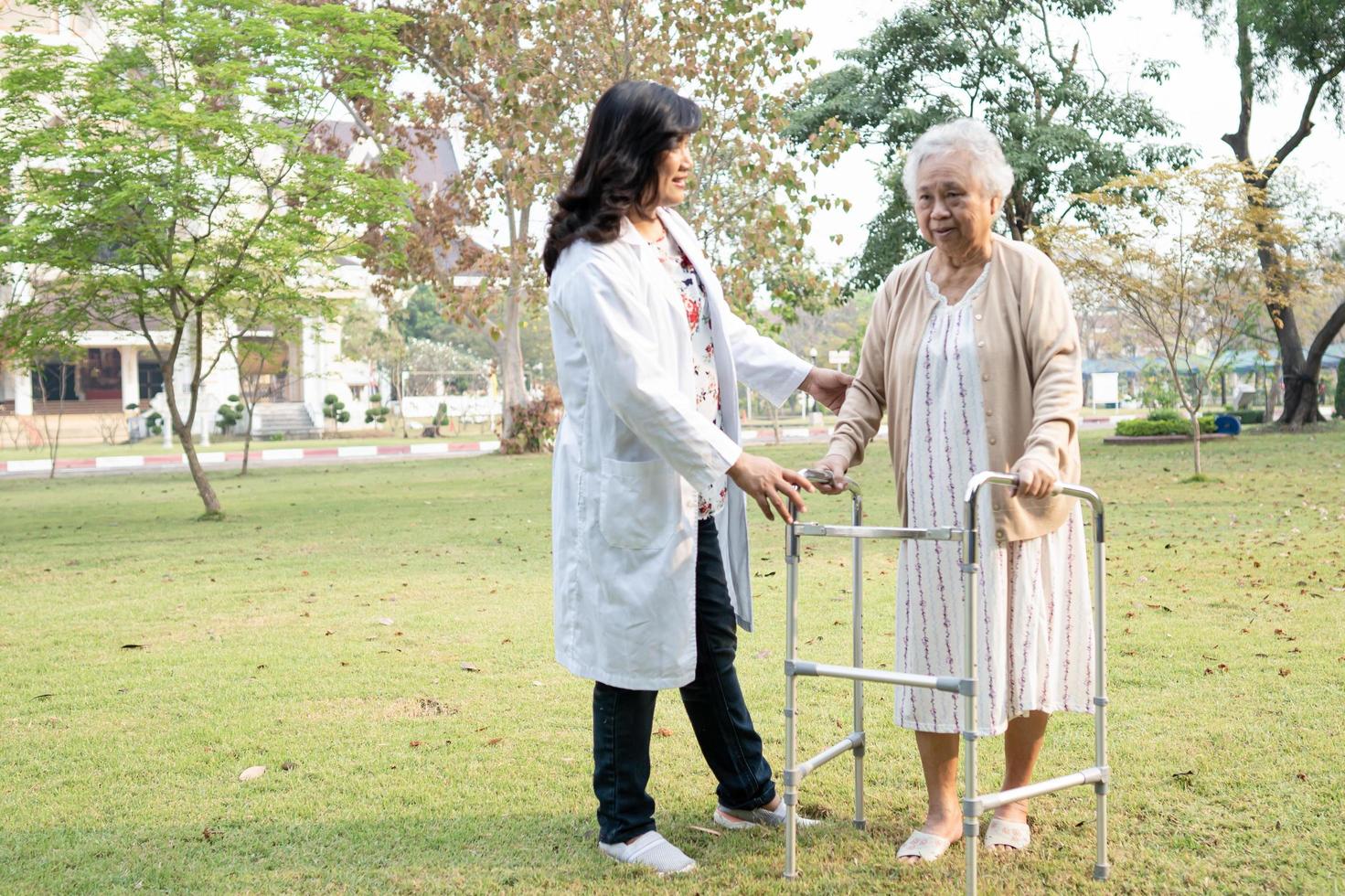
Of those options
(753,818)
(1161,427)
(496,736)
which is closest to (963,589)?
(753,818)

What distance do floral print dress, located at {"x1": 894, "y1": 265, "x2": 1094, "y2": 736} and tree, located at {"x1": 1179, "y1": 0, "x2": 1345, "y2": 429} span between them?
20240mm

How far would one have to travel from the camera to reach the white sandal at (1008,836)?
10.7 feet

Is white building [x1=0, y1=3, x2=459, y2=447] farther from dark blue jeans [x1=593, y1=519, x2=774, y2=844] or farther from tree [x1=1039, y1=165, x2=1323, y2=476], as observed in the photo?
dark blue jeans [x1=593, y1=519, x2=774, y2=844]

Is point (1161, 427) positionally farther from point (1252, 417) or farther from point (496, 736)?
point (496, 736)

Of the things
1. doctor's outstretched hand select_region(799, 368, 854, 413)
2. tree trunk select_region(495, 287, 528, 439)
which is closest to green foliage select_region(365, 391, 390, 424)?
tree trunk select_region(495, 287, 528, 439)

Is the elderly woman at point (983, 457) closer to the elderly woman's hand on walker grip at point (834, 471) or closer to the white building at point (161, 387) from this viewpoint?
the elderly woman's hand on walker grip at point (834, 471)

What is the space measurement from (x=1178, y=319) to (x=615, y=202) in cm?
1503

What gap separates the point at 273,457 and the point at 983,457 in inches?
1013

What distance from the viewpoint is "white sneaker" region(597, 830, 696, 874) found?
10.4 ft

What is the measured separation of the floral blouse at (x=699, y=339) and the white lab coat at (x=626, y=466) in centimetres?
8

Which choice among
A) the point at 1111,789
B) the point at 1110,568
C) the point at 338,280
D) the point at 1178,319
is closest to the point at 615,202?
the point at 1111,789

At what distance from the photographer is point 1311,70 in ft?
78.2

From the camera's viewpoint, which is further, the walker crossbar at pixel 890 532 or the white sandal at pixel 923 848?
the white sandal at pixel 923 848

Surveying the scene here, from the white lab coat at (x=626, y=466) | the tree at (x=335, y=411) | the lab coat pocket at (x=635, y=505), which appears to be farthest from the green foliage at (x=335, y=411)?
the lab coat pocket at (x=635, y=505)
